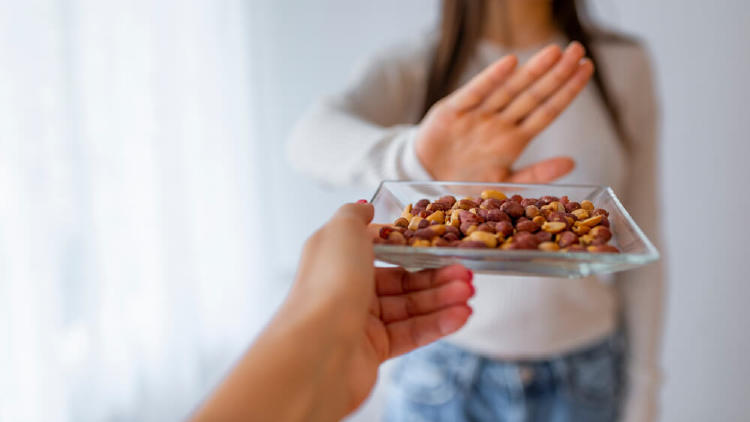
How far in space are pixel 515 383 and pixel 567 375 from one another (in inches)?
3.3

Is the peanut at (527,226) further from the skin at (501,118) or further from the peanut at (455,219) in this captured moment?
the skin at (501,118)

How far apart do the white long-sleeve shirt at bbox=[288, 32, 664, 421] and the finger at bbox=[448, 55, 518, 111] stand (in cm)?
21

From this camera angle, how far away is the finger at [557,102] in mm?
573

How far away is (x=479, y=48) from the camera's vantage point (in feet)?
3.00

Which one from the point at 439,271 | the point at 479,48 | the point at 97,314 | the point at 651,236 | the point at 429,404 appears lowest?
the point at 429,404

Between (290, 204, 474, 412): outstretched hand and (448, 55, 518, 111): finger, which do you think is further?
(448, 55, 518, 111): finger

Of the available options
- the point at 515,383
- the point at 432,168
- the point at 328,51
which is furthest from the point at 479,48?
the point at 328,51

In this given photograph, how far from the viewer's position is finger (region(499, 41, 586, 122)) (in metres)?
0.56

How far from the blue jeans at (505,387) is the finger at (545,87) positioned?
45 centimetres

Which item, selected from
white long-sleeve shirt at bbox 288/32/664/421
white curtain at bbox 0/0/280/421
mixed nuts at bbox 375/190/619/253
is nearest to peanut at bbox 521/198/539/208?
mixed nuts at bbox 375/190/619/253

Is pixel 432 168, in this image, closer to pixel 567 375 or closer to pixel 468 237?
pixel 468 237

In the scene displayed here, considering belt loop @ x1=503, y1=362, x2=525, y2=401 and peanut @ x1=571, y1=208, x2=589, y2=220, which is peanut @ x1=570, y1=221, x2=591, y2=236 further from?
belt loop @ x1=503, y1=362, x2=525, y2=401

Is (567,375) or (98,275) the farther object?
(98,275)

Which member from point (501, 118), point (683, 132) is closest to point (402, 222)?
point (501, 118)
